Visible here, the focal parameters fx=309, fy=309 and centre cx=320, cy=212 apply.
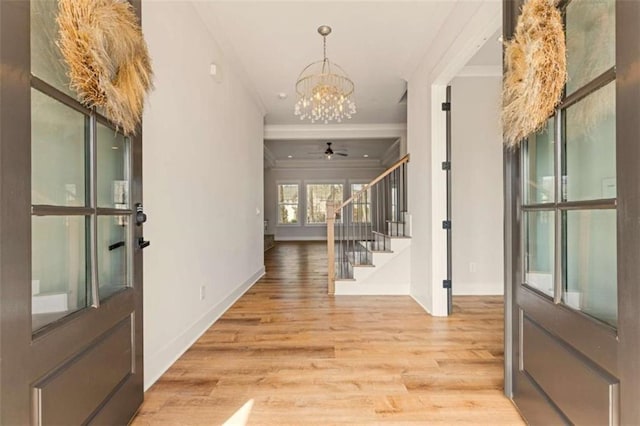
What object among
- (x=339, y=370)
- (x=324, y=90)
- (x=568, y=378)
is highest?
(x=324, y=90)

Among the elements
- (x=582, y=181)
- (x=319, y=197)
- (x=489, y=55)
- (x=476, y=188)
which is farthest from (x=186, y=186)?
(x=319, y=197)

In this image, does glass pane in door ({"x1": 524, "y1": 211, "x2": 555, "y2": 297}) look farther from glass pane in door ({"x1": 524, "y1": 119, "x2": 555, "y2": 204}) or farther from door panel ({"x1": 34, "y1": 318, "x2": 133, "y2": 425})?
door panel ({"x1": 34, "y1": 318, "x2": 133, "y2": 425})

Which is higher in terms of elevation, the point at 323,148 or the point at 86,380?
the point at 323,148

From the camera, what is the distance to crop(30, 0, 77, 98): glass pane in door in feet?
3.50

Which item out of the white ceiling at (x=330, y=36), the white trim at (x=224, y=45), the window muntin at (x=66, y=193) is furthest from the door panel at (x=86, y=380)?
the white ceiling at (x=330, y=36)

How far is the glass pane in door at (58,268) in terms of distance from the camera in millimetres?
1104

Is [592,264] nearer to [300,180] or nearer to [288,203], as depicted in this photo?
[300,180]

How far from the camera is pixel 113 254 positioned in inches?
62.4

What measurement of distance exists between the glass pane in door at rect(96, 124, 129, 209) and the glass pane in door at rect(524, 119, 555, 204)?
2156mm

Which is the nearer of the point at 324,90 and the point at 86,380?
the point at 86,380

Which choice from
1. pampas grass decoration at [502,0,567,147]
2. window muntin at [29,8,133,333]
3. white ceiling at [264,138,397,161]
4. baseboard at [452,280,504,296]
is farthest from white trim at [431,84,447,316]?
white ceiling at [264,138,397,161]

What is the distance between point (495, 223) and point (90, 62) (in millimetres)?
4378

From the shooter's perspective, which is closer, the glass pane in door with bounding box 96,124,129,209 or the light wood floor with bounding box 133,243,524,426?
the glass pane in door with bounding box 96,124,129,209

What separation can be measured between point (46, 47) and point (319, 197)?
1102 centimetres
